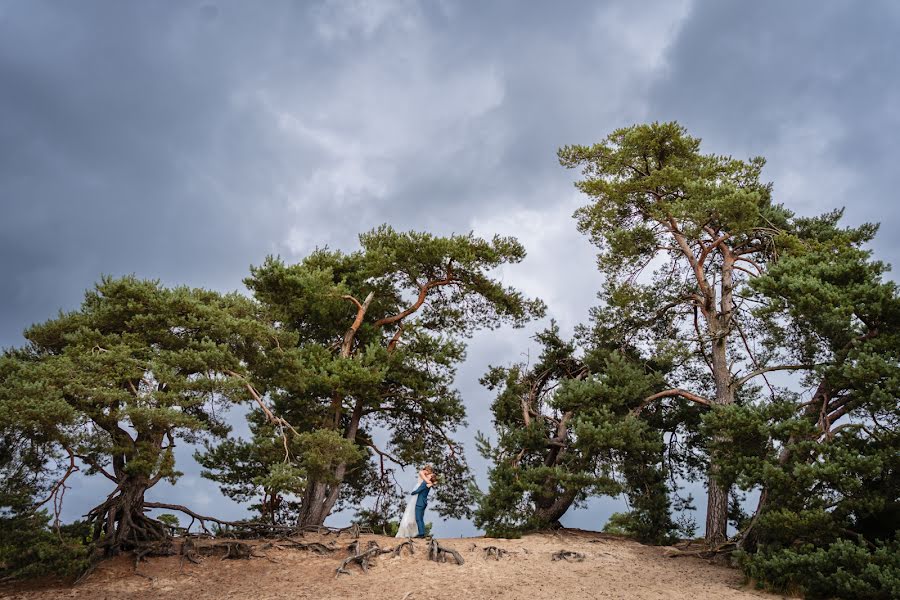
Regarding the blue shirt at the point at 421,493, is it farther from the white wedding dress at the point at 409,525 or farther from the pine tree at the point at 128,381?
the pine tree at the point at 128,381

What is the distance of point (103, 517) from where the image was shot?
1082 centimetres

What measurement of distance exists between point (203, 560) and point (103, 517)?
2.10 m

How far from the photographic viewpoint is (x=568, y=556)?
35.3 ft

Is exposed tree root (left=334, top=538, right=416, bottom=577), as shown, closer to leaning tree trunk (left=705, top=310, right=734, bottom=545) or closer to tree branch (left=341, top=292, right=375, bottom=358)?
tree branch (left=341, top=292, right=375, bottom=358)

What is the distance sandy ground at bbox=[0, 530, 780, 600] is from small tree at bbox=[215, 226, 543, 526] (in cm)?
401

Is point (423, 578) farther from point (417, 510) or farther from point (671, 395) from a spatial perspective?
point (671, 395)

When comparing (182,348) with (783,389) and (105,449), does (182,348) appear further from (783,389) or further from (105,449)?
(783,389)

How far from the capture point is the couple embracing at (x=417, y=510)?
1245 centimetres

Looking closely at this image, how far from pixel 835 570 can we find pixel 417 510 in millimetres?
7748

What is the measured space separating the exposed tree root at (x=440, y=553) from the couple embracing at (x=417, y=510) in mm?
2078

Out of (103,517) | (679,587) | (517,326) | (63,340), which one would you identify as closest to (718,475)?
(679,587)

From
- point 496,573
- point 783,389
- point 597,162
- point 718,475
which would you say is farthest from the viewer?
point 597,162

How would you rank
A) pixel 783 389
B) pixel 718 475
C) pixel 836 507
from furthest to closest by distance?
pixel 783 389, pixel 718 475, pixel 836 507

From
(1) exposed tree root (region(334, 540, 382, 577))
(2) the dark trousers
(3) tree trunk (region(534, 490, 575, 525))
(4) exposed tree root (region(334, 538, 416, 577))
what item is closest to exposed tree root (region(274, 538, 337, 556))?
(4) exposed tree root (region(334, 538, 416, 577))
